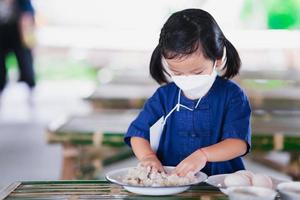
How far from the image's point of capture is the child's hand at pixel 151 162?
121cm

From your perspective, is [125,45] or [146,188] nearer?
[146,188]

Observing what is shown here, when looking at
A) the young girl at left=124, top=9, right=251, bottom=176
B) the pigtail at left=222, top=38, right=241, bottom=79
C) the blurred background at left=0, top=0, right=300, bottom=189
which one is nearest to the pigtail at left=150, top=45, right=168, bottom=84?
the young girl at left=124, top=9, right=251, bottom=176

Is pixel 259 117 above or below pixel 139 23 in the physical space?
below

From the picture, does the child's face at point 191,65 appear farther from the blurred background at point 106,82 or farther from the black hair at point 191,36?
the blurred background at point 106,82

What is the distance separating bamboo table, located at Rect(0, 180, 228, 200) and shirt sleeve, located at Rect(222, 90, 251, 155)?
0.16 m

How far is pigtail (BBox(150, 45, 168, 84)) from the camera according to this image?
134 centimetres

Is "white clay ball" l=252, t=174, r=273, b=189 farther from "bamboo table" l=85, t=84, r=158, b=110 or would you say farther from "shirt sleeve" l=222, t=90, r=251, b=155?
"bamboo table" l=85, t=84, r=158, b=110

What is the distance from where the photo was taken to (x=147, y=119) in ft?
4.53

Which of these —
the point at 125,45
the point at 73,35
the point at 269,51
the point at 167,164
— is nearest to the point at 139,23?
the point at 125,45

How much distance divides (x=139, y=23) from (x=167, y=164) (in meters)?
5.49

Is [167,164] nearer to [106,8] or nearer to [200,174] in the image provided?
[200,174]

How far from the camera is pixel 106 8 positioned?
6.84m

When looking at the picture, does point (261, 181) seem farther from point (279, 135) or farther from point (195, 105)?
point (279, 135)

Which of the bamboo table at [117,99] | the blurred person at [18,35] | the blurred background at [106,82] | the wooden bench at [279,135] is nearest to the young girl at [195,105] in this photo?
the blurred background at [106,82]
